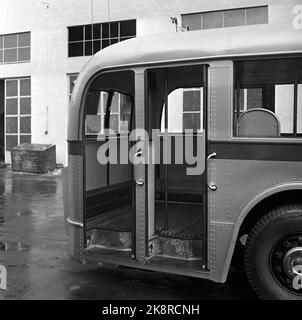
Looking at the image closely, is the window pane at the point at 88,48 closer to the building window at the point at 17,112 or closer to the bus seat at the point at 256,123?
the building window at the point at 17,112

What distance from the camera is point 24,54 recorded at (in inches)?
847

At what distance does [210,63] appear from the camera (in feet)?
14.5

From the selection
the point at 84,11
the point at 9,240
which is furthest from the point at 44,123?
the point at 9,240

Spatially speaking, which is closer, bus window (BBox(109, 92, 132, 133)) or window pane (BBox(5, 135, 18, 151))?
bus window (BBox(109, 92, 132, 133))

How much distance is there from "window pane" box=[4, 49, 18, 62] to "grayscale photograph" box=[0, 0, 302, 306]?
15782mm

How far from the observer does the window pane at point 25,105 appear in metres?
21.5

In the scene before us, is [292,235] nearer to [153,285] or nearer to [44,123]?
[153,285]

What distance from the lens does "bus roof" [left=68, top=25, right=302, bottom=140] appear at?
13.8 feet

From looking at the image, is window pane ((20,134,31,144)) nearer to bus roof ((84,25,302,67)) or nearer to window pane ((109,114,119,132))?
window pane ((109,114,119,132))

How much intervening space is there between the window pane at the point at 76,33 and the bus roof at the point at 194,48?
15.4 m

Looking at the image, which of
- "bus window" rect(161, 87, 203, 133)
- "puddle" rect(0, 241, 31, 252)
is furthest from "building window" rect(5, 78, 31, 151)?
"puddle" rect(0, 241, 31, 252)

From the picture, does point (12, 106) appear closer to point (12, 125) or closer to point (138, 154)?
point (12, 125)

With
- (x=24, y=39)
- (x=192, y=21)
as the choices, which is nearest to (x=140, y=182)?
(x=192, y=21)

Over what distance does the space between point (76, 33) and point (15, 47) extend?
353 centimetres
